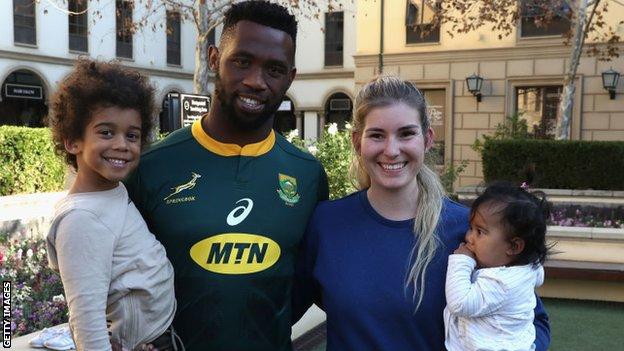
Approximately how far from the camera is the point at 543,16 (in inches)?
541

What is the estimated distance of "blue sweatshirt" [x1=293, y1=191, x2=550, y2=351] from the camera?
2.09 m

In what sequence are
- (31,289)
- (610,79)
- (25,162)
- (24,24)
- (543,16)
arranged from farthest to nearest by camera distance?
(24,24) < (610,79) < (543,16) < (25,162) < (31,289)

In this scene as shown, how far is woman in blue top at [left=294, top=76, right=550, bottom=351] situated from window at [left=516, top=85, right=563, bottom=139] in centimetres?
1634

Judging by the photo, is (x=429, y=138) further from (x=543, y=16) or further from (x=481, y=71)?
(x=481, y=71)

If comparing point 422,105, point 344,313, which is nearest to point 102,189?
point 344,313

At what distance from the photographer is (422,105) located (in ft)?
7.38

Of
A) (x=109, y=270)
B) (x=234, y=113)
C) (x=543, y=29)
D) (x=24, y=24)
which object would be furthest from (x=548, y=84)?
(x=24, y=24)

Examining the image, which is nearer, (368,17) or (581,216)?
(581,216)

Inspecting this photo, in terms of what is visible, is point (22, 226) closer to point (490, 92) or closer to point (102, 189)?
point (102, 189)

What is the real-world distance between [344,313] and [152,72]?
28639 millimetres

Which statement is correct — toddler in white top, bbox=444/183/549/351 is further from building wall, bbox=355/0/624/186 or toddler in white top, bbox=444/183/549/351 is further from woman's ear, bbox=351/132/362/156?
building wall, bbox=355/0/624/186

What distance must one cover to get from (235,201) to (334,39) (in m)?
28.4

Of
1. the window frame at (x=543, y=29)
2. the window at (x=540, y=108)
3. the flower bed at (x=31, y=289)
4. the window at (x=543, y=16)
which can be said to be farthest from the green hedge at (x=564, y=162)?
the flower bed at (x=31, y=289)

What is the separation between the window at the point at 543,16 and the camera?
13.7 meters
